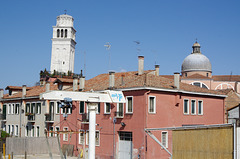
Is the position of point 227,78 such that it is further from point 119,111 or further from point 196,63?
point 119,111

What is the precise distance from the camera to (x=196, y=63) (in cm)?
8044

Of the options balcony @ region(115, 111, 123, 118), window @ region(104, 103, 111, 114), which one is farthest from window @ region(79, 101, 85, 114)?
balcony @ region(115, 111, 123, 118)

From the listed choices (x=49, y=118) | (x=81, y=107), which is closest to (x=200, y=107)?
(x=81, y=107)

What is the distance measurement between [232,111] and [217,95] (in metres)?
11.6

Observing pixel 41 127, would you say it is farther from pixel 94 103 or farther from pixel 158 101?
pixel 94 103

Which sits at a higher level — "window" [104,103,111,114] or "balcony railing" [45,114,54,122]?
"window" [104,103,111,114]

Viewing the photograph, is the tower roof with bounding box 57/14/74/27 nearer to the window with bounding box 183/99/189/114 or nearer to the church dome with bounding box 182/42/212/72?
the church dome with bounding box 182/42/212/72

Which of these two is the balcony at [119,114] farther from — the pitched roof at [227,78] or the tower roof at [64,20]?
the tower roof at [64,20]

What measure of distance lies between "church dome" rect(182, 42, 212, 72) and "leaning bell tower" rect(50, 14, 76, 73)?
31.6 meters

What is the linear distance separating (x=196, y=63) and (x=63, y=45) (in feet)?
120

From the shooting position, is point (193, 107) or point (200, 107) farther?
point (200, 107)

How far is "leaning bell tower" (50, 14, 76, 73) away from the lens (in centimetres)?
9662

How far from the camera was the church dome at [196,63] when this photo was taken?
3152 inches

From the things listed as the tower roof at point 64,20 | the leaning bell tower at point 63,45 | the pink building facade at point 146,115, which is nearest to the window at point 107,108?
the pink building facade at point 146,115
